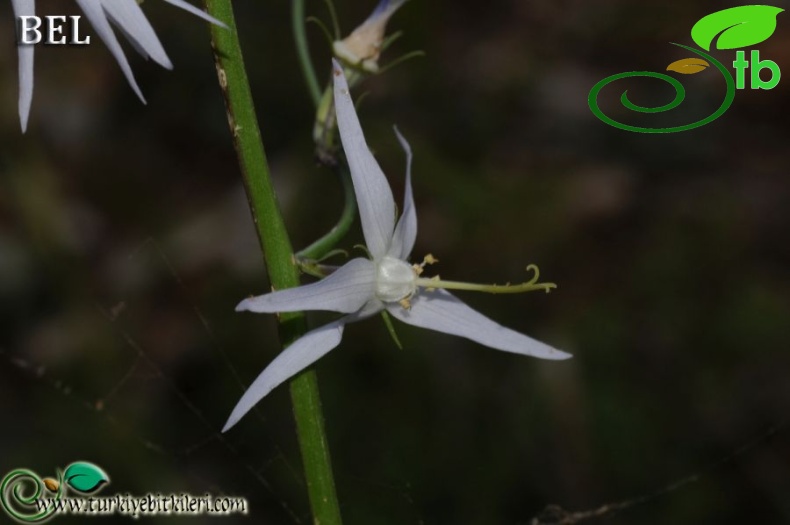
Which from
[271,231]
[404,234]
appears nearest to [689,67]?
[404,234]

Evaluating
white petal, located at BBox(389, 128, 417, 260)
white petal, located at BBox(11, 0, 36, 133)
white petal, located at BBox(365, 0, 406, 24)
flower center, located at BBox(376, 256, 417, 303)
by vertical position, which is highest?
white petal, located at BBox(365, 0, 406, 24)

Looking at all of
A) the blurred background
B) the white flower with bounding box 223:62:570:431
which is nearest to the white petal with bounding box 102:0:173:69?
the white flower with bounding box 223:62:570:431

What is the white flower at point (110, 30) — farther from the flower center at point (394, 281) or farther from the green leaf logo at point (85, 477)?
the green leaf logo at point (85, 477)

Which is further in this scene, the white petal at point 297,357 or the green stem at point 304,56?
the green stem at point 304,56

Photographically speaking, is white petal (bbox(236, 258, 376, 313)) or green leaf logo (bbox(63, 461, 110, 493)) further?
green leaf logo (bbox(63, 461, 110, 493))

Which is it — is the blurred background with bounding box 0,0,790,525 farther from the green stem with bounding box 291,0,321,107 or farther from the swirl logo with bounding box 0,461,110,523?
the green stem with bounding box 291,0,321,107

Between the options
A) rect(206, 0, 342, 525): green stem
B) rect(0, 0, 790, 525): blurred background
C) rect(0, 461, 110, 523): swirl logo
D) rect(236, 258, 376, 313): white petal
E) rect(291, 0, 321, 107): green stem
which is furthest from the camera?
rect(0, 0, 790, 525): blurred background

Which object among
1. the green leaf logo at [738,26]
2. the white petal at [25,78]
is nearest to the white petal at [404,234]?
the white petal at [25,78]
